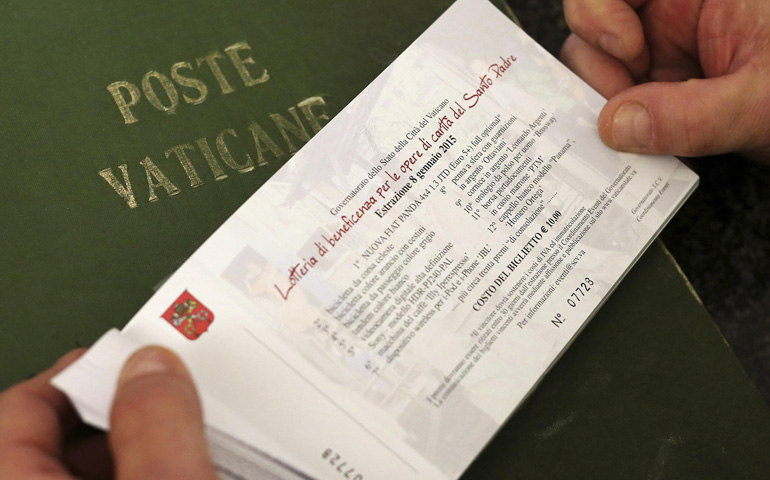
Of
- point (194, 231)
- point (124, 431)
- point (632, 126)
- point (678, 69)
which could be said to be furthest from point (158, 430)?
point (678, 69)

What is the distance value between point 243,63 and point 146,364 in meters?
0.32

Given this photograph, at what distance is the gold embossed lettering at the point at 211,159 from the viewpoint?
515 millimetres

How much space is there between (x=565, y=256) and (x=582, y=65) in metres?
0.23

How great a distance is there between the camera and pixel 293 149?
536 millimetres

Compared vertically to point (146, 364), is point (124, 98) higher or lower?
higher

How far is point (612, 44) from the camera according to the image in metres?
0.58

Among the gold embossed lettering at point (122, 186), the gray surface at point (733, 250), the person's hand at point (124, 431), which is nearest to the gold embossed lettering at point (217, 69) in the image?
the gold embossed lettering at point (122, 186)

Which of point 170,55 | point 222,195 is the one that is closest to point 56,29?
point 170,55

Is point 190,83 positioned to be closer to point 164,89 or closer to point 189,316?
point 164,89

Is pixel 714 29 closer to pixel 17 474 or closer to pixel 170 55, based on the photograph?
pixel 170 55

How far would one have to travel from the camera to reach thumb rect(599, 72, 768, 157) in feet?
1.68

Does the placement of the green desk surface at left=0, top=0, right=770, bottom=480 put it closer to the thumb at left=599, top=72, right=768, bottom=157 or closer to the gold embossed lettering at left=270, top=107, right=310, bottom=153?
the gold embossed lettering at left=270, top=107, right=310, bottom=153

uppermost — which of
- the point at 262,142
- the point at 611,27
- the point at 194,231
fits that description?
the point at 611,27

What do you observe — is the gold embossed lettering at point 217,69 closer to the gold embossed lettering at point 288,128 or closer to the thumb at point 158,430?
the gold embossed lettering at point 288,128
